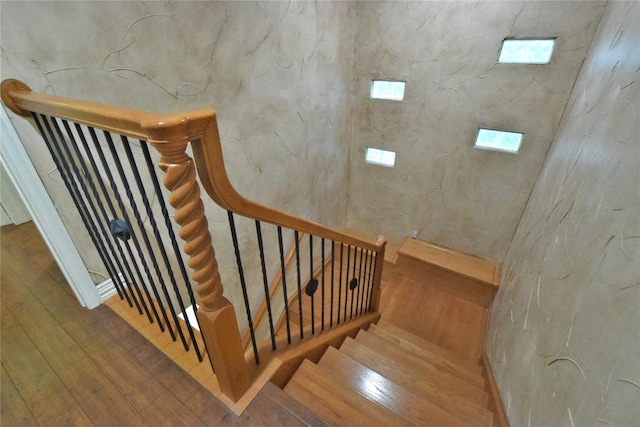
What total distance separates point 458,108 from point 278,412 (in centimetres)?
326

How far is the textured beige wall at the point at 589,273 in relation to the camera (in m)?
0.92

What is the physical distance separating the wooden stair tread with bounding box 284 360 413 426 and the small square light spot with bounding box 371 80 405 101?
3.11 m

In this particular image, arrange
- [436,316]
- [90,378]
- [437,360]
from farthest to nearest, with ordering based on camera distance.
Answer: [436,316] < [437,360] < [90,378]

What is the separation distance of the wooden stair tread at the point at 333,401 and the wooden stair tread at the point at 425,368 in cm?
69

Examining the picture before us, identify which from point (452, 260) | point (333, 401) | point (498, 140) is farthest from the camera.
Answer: point (452, 260)

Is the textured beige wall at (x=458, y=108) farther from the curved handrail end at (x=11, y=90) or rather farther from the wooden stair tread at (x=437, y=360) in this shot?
the curved handrail end at (x=11, y=90)

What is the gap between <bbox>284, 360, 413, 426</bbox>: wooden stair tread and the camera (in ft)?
4.00

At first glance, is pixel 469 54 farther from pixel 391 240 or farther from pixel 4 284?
pixel 4 284

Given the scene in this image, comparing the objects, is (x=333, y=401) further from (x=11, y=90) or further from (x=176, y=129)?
(x=11, y=90)

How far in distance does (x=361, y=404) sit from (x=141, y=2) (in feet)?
7.57

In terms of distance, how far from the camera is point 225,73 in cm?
187

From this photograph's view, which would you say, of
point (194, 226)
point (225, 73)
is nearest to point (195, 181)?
point (194, 226)

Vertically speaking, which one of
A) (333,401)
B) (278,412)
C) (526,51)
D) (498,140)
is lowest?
(333,401)

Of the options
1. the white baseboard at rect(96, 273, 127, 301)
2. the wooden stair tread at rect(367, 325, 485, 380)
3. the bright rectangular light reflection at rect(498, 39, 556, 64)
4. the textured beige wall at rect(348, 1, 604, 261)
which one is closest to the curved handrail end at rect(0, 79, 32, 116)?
the white baseboard at rect(96, 273, 127, 301)
